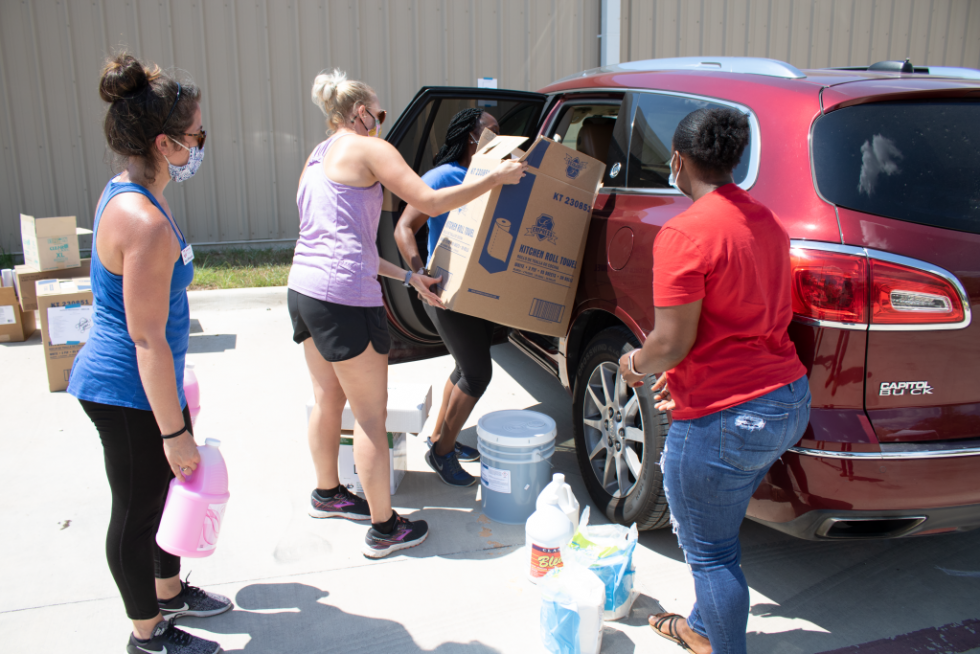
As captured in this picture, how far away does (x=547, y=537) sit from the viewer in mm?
2562

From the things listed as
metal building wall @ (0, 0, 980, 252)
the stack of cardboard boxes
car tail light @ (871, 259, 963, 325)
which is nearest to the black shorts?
car tail light @ (871, 259, 963, 325)

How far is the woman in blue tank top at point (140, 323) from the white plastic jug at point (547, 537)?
1.21 m

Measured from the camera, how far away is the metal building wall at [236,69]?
7.85 metres

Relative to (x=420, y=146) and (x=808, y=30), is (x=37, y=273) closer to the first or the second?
(x=420, y=146)

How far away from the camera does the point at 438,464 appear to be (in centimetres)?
352

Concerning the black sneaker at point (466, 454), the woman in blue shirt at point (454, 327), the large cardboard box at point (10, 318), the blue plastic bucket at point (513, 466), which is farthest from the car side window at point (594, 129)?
the large cardboard box at point (10, 318)

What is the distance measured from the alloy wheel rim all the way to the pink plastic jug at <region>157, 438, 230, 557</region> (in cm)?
150

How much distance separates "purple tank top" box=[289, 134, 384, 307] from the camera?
2.56 metres

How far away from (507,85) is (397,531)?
762 cm

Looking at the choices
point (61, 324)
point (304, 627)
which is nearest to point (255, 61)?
point (61, 324)

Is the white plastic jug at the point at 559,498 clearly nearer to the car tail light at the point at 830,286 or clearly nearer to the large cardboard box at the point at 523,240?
the large cardboard box at the point at 523,240

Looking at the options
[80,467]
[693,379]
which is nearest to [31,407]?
[80,467]

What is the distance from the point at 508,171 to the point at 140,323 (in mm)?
1377

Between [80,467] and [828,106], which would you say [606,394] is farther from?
[80,467]
